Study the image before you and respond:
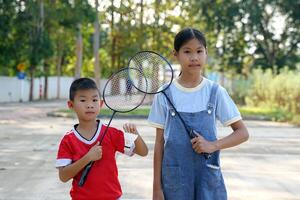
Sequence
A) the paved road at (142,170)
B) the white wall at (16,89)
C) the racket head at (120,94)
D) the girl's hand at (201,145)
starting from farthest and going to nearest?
1. the white wall at (16,89)
2. the paved road at (142,170)
3. the racket head at (120,94)
4. the girl's hand at (201,145)

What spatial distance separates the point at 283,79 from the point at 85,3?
502 inches

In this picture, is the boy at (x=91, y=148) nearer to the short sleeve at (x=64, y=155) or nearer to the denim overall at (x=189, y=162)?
the short sleeve at (x=64, y=155)

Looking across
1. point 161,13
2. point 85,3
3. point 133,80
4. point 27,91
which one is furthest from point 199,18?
point 133,80

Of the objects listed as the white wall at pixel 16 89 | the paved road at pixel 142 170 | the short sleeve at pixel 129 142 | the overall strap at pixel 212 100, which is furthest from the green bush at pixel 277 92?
the overall strap at pixel 212 100

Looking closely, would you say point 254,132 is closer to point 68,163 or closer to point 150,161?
point 150,161

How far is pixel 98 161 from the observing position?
345 cm

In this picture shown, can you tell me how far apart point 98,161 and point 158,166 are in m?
0.37

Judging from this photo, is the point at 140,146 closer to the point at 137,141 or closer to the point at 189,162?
the point at 137,141

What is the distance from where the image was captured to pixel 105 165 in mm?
3475

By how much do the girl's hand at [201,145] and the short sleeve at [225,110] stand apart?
0.22m

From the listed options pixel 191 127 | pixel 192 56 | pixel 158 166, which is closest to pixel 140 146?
pixel 158 166

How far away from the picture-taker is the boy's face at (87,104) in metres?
3.52

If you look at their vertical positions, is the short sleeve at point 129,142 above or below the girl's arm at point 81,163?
above

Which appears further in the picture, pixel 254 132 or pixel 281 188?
pixel 254 132
